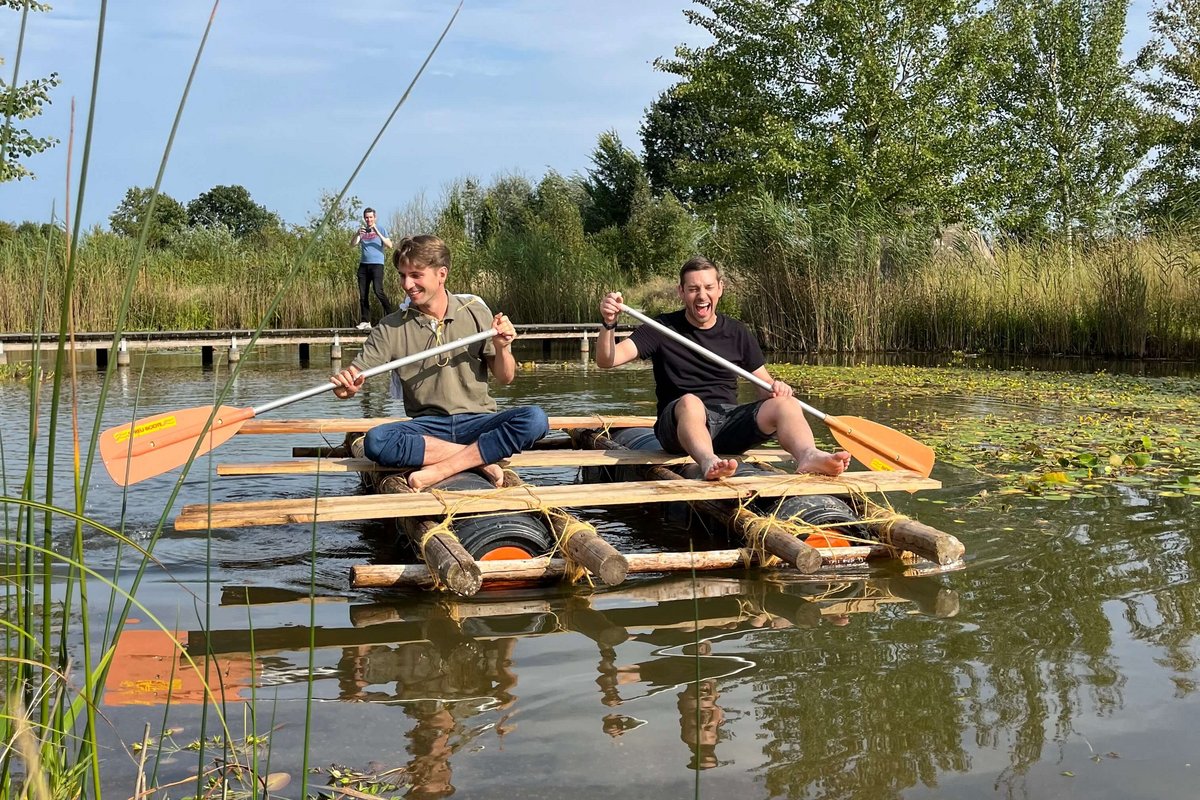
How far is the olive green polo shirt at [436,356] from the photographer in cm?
500

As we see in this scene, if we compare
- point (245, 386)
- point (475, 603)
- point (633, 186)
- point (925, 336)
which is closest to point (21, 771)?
point (475, 603)

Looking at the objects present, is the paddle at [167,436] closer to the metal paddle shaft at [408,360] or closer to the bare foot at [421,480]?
the metal paddle shaft at [408,360]

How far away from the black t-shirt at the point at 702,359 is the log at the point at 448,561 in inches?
62.9

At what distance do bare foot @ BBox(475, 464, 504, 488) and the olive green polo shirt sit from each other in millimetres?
369

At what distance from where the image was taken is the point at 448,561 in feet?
11.9

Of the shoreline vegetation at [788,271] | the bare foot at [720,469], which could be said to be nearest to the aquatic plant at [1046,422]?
the shoreline vegetation at [788,271]

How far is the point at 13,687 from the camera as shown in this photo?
1471 millimetres

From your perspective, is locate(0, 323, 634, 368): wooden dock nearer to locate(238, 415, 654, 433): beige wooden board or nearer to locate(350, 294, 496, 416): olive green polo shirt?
locate(238, 415, 654, 433): beige wooden board

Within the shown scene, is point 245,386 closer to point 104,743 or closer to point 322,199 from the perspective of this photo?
point 104,743

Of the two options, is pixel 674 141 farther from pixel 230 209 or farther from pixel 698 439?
pixel 698 439

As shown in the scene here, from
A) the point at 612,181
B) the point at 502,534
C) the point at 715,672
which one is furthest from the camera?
the point at 612,181

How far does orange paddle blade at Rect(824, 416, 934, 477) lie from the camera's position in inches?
196

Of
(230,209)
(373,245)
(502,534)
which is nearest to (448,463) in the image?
(502,534)

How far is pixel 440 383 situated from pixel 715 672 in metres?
2.30
